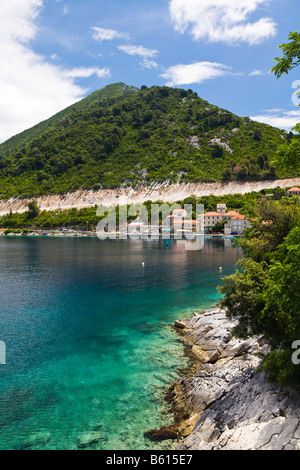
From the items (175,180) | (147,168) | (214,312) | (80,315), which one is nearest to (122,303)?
(80,315)

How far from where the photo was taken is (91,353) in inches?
1079

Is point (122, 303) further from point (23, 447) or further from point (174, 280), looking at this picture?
point (23, 447)

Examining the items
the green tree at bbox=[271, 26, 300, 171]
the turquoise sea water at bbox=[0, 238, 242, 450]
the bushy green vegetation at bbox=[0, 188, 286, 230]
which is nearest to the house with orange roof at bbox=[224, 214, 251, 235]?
the bushy green vegetation at bbox=[0, 188, 286, 230]

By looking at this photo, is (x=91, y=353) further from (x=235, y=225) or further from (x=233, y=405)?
(x=235, y=225)

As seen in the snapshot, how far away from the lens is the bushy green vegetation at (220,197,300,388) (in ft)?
37.8

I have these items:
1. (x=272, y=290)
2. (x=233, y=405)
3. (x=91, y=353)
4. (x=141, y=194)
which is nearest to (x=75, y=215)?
(x=141, y=194)

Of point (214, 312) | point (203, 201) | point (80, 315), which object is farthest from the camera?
point (203, 201)

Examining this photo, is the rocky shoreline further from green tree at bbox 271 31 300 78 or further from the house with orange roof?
the house with orange roof

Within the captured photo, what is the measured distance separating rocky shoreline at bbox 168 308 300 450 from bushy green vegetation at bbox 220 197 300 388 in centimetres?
129

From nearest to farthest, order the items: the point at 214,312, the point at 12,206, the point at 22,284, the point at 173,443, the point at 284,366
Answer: the point at 284,366, the point at 173,443, the point at 214,312, the point at 22,284, the point at 12,206

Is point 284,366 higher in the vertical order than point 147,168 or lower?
lower

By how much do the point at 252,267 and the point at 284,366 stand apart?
23.5 ft

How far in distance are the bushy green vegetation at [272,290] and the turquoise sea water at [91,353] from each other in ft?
25.5

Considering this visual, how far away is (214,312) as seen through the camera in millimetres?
33781
